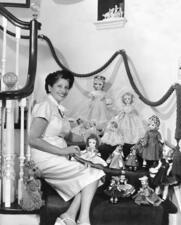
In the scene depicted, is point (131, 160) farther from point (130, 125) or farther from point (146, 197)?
point (130, 125)

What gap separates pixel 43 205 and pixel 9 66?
6.73 ft

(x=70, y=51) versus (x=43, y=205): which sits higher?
(x=70, y=51)

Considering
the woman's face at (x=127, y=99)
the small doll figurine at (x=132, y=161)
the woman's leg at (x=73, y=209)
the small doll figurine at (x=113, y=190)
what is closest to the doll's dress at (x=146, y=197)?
the small doll figurine at (x=113, y=190)

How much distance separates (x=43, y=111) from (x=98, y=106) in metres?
1.11

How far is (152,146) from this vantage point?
3545 mm

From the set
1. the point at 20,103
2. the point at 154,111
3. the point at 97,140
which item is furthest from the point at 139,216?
the point at 154,111

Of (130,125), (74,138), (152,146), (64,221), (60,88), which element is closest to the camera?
(64,221)

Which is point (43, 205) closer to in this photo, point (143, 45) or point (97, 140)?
point (97, 140)

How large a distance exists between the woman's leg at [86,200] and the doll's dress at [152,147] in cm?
57

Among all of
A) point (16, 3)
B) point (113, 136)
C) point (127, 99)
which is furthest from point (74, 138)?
point (16, 3)

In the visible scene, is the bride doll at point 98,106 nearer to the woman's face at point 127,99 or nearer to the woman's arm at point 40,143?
the woman's face at point 127,99

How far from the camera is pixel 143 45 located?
4.51 m

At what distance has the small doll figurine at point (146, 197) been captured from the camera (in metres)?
3.23

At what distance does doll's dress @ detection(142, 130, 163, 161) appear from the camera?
352cm
